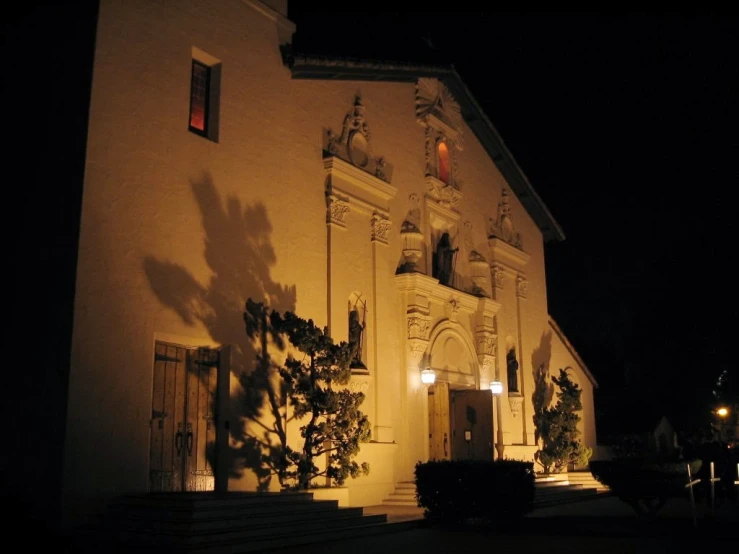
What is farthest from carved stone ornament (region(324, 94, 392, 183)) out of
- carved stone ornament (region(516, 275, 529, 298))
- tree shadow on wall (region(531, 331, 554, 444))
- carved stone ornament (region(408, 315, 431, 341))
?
tree shadow on wall (region(531, 331, 554, 444))

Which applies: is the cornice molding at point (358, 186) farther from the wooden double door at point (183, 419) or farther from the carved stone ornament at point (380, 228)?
the wooden double door at point (183, 419)

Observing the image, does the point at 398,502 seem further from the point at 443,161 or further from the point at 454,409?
the point at 443,161

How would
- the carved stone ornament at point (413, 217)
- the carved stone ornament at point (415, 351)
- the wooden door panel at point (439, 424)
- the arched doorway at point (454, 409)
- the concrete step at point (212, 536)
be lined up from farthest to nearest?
the arched doorway at point (454, 409)
the wooden door panel at point (439, 424)
the carved stone ornament at point (413, 217)
the carved stone ornament at point (415, 351)
the concrete step at point (212, 536)

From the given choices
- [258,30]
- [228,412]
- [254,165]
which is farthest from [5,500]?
[258,30]

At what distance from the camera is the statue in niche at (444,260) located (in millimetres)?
22375

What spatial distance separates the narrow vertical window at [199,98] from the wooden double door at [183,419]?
13.7 ft

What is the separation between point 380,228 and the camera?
19656mm

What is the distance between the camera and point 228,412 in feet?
47.7

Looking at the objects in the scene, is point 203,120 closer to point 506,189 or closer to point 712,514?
point 712,514

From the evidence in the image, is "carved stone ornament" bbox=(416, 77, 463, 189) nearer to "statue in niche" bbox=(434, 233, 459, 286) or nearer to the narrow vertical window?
"statue in niche" bbox=(434, 233, 459, 286)

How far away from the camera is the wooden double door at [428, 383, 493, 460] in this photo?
21.3m

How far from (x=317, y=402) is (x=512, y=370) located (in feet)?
41.1

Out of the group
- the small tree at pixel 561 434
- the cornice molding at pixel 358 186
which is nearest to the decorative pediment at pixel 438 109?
the cornice molding at pixel 358 186

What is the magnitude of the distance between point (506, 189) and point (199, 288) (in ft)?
51.5
